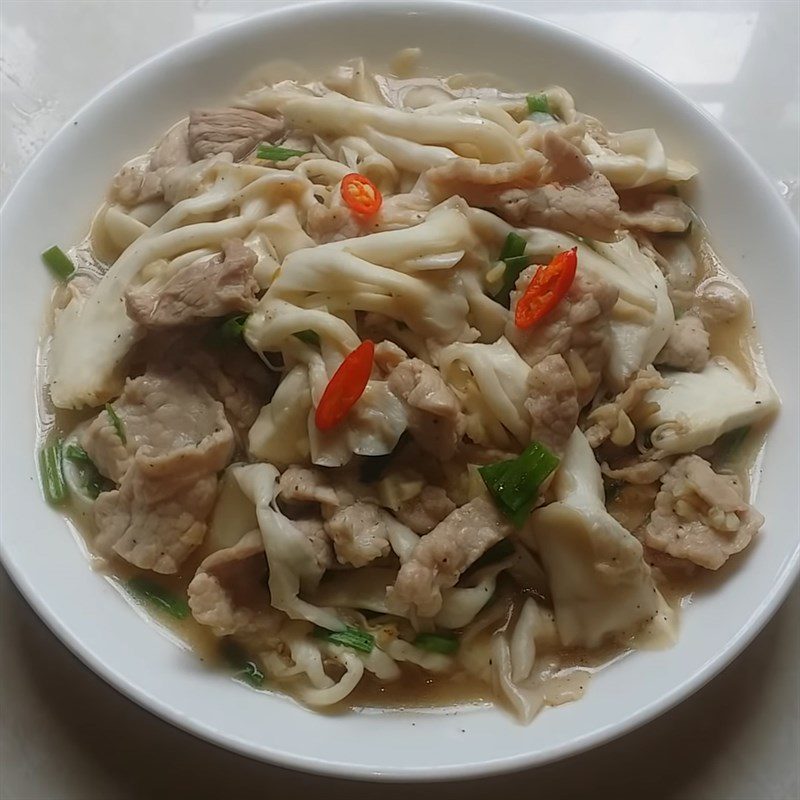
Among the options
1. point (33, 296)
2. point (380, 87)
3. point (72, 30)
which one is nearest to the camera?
point (33, 296)

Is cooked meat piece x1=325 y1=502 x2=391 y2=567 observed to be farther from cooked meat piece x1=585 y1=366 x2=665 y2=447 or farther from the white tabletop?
cooked meat piece x1=585 y1=366 x2=665 y2=447

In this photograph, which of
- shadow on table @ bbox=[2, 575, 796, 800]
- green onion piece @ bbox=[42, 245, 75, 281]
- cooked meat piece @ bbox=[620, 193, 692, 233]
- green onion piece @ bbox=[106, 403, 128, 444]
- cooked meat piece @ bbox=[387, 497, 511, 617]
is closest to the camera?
cooked meat piece @ bbox=[387, 497, 511, 617]

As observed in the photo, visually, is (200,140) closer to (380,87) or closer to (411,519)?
(380,87)

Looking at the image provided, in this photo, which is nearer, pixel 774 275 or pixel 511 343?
pixel 511 343

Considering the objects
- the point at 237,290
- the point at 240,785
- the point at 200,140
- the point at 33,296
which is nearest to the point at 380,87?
the point at 200,140

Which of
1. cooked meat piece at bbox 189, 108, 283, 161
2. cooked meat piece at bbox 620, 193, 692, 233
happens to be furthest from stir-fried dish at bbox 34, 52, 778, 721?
cooked meat piece at bbox 620, 193, 692, 233

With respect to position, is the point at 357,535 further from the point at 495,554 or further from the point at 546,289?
the point at 546,289

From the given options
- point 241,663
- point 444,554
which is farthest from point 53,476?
point 444,554

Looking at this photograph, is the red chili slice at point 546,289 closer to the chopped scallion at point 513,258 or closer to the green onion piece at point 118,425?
the chopped scallion at point 513,258
